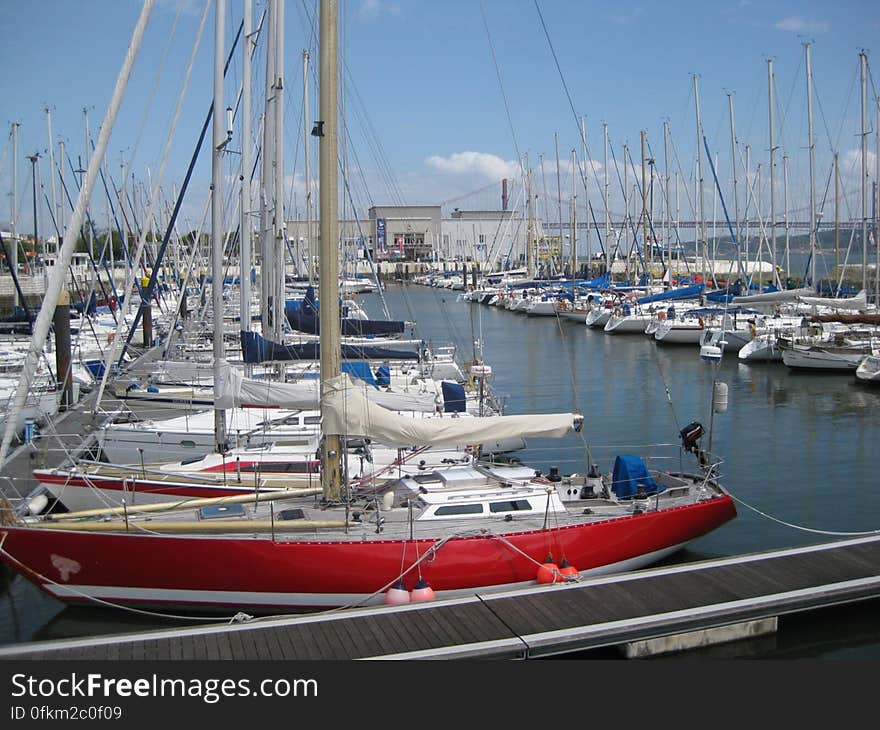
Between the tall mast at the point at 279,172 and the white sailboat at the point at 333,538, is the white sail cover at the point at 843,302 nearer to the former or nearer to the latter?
the tall mast at the point at 279,172

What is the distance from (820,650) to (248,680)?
868cm

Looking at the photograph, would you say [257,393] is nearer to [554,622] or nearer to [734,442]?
[554,622]

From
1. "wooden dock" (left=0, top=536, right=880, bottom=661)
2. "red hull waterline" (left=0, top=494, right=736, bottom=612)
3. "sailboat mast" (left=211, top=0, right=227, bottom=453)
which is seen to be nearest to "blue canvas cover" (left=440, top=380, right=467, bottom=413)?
"sailboat mast" (left=211, top=0, right=227, bottom=453)

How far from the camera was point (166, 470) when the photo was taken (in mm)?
18312

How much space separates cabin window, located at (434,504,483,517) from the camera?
599 inches

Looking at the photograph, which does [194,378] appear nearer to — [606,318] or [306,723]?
[306,723]

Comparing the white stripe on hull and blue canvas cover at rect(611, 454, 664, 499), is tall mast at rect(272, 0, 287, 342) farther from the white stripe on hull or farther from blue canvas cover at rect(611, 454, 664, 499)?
the white stripe on hull

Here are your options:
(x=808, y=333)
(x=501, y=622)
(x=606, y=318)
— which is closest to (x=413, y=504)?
(x=501, y=622)

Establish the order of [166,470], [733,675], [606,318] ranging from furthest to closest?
[606,318], [166,470], [733,675]

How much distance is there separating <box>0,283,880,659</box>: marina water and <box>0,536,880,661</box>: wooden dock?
792mm

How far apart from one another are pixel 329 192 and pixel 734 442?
63.0 ft

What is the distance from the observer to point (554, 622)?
1234 centimetres

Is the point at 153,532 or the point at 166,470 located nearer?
the point at 153,532

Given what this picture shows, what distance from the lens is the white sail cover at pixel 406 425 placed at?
14.8 meters
